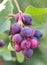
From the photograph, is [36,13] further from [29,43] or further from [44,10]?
[29,43]

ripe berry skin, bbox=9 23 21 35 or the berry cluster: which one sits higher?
ripe berry skin, bbox=9 23 21 35

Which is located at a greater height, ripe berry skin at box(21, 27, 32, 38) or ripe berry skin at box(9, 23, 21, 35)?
ripe berry skin at box(9, 23, 21, 35)

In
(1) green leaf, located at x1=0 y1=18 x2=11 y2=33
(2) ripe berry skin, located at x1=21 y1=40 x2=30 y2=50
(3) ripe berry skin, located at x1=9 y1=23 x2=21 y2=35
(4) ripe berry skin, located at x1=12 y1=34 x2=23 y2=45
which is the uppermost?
(1) green leaf, located at x1=0 y1=18 x2=11 y2=33

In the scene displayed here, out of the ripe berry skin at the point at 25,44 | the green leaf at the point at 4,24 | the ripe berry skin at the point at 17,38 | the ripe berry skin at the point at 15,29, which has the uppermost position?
the green leaf at the point at 4,24

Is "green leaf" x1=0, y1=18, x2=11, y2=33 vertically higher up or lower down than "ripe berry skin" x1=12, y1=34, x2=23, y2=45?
higher up

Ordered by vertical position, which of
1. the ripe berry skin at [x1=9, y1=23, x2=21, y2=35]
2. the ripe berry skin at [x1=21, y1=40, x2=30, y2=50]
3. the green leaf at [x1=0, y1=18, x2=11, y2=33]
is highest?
the green leaf at [x1=0, y1=18, x2=11, y2=33]

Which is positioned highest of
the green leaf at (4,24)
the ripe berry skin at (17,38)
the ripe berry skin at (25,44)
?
the green leaf at (4,24)

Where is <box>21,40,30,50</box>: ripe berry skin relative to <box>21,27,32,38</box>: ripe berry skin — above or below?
below

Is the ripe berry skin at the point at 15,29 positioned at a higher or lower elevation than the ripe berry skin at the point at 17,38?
higher

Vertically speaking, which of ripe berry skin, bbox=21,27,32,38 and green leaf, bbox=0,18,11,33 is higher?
green leaf, bbox=0,18,11,33

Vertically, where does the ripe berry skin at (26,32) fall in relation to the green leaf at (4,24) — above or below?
below

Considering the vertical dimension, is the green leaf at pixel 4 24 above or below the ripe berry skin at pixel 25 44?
above

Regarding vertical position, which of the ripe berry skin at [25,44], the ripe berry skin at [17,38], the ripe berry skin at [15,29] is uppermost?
the ripe berry skin at [15,29]
